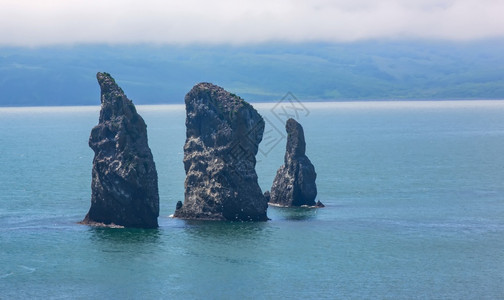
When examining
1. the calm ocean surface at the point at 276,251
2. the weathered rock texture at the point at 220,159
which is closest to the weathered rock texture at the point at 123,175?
the calm ocean surface at the point at 276,251

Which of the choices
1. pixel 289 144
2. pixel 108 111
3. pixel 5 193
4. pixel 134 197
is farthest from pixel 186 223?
pixel 5 193

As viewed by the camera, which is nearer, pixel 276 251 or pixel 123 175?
pixel 276 251

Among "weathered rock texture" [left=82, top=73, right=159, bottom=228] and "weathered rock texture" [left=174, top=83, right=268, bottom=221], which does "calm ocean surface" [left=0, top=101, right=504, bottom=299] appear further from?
"weathered rock texture" [left=174, top=83, right=268, bottom=221]

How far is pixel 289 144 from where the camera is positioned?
434ft

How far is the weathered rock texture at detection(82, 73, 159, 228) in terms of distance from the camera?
10862 cm

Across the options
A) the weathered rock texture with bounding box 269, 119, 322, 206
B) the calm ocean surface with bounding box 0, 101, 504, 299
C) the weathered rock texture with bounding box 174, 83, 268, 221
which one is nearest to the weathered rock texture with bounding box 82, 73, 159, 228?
the calm ocean surface with bounding box 0, 101, 504, 299

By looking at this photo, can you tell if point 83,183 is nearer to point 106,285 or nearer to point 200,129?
point 200,129

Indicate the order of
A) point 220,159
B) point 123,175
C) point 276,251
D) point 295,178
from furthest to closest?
Answer: point 295,178
point 220,159
point 123,175
point 276,251

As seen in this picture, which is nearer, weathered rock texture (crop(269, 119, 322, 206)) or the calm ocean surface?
the calm ocean surface

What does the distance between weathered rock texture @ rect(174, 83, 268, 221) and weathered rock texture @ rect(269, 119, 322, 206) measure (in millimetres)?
12027

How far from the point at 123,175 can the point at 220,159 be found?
14.3m

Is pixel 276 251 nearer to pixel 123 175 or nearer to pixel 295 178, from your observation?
pixel 123 175

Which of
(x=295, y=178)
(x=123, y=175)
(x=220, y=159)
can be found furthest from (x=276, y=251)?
(x=295, y=178)

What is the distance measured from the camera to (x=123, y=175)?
108375 millimetres
